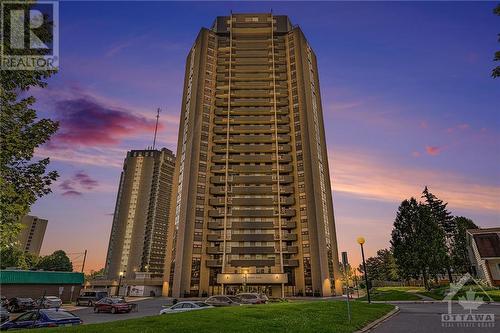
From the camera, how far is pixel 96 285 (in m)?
113

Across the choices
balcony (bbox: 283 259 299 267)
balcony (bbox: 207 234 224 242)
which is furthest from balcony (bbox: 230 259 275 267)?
balcony (bbox: 207 234 224 242)

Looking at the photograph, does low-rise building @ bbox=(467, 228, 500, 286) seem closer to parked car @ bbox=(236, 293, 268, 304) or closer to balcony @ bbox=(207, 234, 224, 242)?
parked car @ bbox=(236, 293, 268, 304)

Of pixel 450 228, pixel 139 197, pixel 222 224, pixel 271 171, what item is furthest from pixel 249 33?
pixel 139 197

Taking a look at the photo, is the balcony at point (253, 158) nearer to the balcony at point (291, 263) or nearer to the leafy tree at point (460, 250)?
the balcony at point (291, 263)

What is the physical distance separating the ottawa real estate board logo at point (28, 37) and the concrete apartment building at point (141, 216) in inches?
6334

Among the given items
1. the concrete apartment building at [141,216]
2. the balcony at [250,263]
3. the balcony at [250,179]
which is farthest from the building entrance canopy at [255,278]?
the concrete apartment building at [141,216]

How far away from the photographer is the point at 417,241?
162ft

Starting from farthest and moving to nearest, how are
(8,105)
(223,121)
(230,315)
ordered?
1. (223,121)
2. (230,315)
3. (8,105)

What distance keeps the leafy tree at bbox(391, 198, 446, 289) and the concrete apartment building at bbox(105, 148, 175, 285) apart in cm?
13406

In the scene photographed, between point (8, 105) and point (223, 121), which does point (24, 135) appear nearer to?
point (8, 105)

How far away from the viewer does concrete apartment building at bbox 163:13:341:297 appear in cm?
6788

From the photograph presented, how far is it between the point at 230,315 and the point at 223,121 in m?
69.5

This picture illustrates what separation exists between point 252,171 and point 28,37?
224ft

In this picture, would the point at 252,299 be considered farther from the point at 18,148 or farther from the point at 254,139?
the point at 254,139
